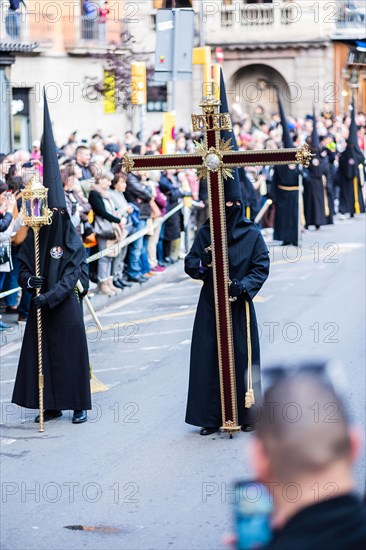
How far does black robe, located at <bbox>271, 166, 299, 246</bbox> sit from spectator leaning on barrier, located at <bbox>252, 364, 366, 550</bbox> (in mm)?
19041

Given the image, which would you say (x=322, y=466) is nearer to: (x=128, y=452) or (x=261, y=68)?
(x=128, y=452)

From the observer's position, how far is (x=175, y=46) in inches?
715

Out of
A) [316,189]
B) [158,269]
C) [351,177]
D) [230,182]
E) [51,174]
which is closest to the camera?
[230,182]

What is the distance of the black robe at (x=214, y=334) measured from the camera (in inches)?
Result: 340

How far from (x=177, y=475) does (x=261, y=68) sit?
37428 millimetres

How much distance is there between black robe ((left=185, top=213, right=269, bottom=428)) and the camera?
8648mm

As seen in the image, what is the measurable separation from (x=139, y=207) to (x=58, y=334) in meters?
7.47

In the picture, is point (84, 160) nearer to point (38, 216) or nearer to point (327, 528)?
point (38, 216)

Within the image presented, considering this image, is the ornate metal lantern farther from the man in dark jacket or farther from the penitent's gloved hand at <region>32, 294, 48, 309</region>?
the man in dark jacket

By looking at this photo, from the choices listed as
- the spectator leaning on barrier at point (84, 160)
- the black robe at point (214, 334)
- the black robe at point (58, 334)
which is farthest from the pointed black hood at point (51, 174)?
the spectator leaning on barrier at point (84, 160)

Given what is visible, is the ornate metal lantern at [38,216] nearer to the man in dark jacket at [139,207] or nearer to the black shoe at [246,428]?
the black shoe at [246,428]

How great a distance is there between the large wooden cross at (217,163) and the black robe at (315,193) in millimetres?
15443

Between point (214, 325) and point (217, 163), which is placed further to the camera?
point (214, 325)

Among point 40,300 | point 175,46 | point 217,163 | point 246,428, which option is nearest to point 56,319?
point 40,300
